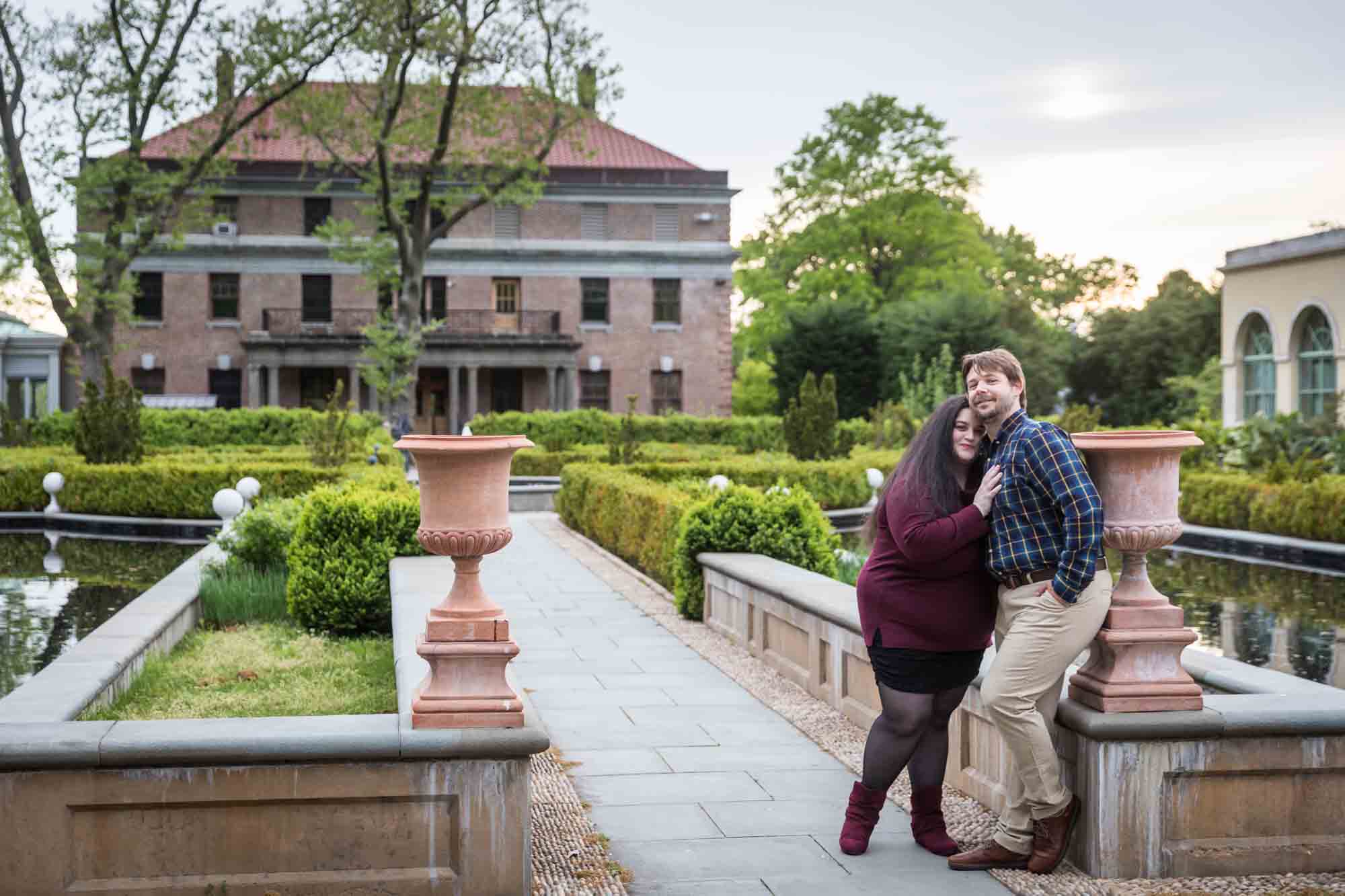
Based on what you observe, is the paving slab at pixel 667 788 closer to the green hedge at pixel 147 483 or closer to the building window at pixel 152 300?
the green hedge at pixel 147 483

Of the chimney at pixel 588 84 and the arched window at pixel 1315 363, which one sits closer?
the arched window at pixel 1315 363

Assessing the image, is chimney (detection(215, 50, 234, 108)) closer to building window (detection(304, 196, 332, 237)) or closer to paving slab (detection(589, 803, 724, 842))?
building window (detection(304, 196, 332, 237))

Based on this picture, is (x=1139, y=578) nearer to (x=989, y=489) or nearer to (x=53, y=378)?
(x=989, y=489)

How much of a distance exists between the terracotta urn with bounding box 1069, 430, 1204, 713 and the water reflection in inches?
173

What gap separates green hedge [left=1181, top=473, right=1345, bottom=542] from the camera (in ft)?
50.5

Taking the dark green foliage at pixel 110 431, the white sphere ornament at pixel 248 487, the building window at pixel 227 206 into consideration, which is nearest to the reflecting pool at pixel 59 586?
the white sphere ornament at pixel 248 487

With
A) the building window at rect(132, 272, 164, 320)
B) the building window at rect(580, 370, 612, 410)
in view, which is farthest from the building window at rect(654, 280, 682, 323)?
the building window at rect(132, 272, 164, 320)

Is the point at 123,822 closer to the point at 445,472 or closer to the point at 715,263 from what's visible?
the point at 445,472

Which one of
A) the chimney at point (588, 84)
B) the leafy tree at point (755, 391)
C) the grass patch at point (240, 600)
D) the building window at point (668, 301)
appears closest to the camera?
the grass patch at point (240, 600)

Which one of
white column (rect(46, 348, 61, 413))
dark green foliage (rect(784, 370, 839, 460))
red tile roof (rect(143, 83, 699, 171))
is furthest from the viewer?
white column (rect(46, 348, 61, 413))

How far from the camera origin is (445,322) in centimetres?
4041

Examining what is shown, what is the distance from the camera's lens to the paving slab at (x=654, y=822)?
491cm

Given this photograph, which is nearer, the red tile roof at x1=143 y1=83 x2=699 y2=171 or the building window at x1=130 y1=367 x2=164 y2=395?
the building window at x1=130 y1=367 x2=164 y2=395

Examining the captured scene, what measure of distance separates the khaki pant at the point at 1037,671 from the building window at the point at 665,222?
39584mm
